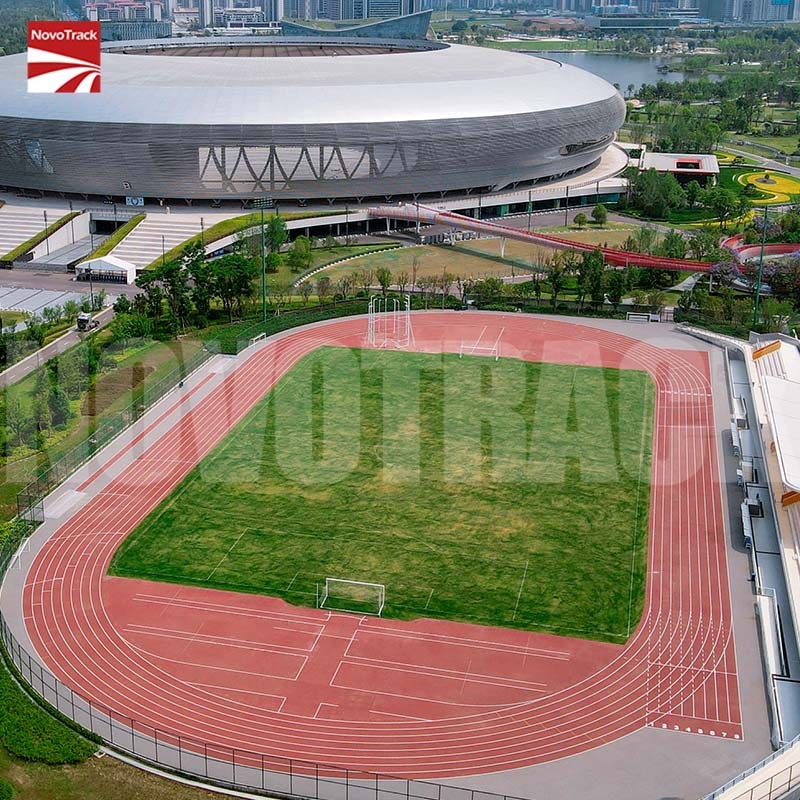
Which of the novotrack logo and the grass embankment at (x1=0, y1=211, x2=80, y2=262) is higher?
the novotrack logo

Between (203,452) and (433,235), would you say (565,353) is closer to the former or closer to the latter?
(203,452)

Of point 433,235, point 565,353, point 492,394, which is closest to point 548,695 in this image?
point 492,394

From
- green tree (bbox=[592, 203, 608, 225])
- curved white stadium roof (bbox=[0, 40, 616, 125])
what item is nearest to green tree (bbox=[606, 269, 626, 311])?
green tree (bbox=[592, 203, 608, 225])

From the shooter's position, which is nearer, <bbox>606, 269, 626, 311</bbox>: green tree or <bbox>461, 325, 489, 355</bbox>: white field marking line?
<bbox>461, 325, 489, 355</bbox>: white field marking line

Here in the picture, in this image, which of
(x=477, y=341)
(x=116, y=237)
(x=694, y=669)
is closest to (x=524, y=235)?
(x=477, y=341)

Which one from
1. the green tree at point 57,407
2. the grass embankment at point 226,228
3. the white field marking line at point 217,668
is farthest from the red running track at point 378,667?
the grass embankment at point 226,228

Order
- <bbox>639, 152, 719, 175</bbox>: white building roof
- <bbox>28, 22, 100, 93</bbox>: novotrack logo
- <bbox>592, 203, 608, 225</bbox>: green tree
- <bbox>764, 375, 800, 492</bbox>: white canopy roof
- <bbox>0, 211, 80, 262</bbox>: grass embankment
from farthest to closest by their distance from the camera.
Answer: <bbox>639, 152, 719, 175</bbox>: white building roof < <bbox>592, 203, 608, 225</bbox>: green tree < <bbox>0, 211, 80, 262</bbox>: grass embankment < <bbox>28, 22, 100, 93</bbox>: novotrack logo < <bbox>764, 375, 800, 492</bbox>: white canopy roof

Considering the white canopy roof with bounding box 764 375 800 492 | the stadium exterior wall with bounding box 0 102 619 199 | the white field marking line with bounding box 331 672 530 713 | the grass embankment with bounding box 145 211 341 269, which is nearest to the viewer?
the white field marking line with bounding box 331 672 530 713

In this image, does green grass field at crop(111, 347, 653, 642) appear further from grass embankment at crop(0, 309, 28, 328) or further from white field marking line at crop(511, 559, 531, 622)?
grass embankment at crop(0, 309, 28, 328)

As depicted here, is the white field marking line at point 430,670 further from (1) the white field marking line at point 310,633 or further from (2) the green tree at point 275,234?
(2) the green tree at point 275,234
